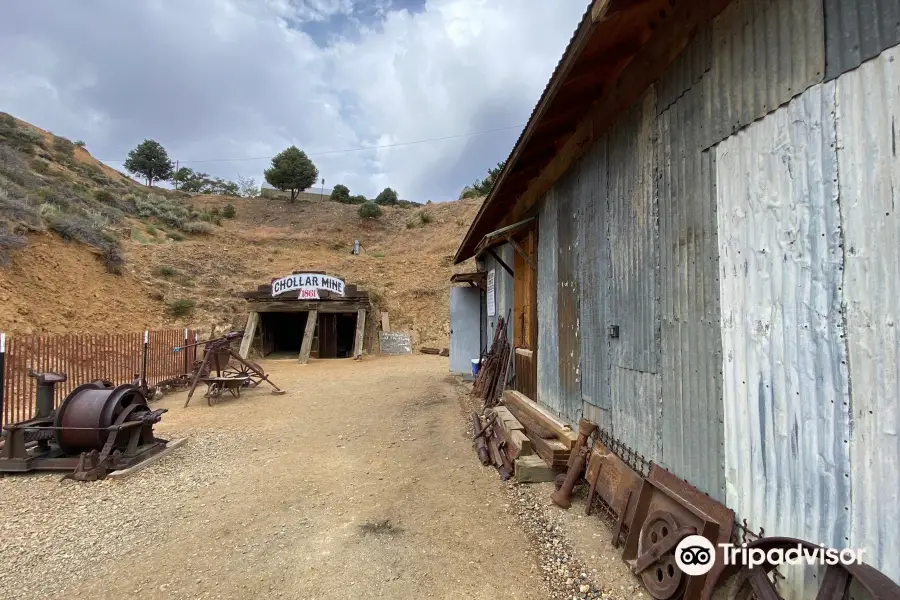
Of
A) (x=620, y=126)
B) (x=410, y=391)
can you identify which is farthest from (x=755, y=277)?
(x=410, y=391)

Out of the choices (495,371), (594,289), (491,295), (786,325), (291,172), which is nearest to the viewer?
(786,325)

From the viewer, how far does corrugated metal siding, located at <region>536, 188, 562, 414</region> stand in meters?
Answer: 5.56

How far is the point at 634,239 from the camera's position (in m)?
3.50

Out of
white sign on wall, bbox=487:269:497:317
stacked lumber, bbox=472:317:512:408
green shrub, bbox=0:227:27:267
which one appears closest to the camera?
stacked lumber, bbox=472:317:512:408

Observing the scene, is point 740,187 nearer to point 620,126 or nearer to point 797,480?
point 797,480

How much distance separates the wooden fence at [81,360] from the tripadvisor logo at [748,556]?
28.3 ft

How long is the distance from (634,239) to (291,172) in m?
46.9

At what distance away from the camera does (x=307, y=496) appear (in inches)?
174

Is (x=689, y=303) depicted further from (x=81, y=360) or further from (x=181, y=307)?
(x=181, y=307)

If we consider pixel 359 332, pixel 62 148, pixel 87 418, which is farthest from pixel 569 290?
pixel 62 148

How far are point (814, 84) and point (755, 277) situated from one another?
91 centimetres

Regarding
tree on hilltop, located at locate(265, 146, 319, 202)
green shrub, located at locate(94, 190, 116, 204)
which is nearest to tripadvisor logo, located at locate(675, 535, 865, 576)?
green shrub, located at locate(94, 190, 116, 204)

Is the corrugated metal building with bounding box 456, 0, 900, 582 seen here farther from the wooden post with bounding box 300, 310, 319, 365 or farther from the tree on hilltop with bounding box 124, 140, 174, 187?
the tree on hilltop with bounding box 124, 140, 174, 187

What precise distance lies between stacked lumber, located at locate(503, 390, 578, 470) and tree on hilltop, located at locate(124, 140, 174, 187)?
54332 mm
